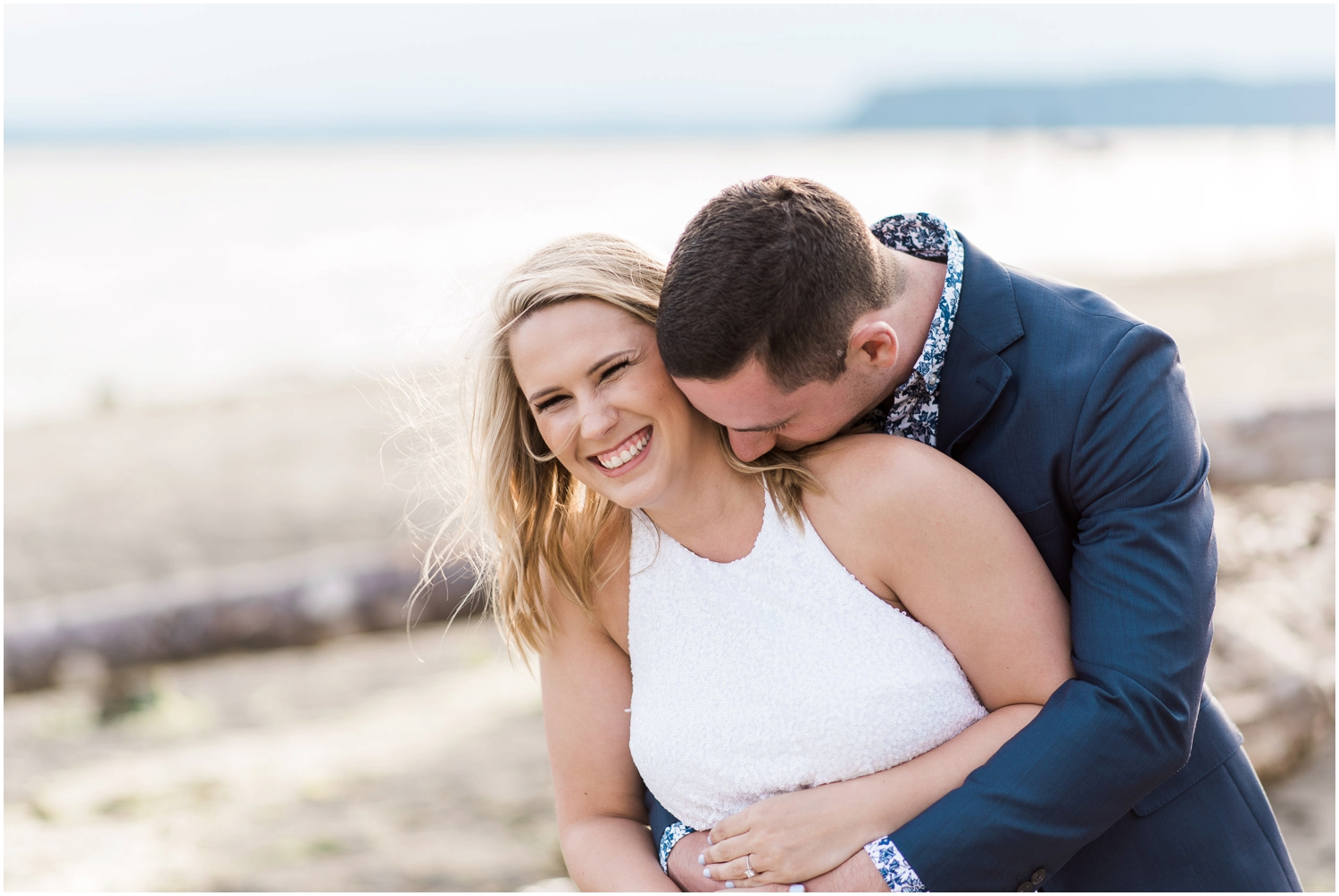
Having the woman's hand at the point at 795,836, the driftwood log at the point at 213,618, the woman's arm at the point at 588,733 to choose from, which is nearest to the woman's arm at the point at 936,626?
the woman's hand at the point at 795,836

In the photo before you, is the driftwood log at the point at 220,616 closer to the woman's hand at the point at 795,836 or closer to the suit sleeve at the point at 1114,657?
the woman's hand at the point at 795,836

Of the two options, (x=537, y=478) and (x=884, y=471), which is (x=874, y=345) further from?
(x=537, y=478)

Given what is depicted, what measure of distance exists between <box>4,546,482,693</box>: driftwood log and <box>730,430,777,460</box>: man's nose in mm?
2915

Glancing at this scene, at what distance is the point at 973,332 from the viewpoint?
206 cm

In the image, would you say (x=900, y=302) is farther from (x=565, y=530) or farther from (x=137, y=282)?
(x=137, y=282)

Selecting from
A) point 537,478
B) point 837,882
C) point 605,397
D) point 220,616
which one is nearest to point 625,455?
point 605,397

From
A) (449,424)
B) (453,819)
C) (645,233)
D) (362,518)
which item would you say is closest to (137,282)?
(645,233)

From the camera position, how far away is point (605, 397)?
7.01ft

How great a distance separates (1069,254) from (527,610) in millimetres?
22008

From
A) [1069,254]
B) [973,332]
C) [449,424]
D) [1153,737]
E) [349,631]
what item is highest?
[973,332]

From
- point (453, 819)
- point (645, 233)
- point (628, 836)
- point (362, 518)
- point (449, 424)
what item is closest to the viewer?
point (628, 836)

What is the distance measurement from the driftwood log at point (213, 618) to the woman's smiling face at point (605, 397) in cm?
283

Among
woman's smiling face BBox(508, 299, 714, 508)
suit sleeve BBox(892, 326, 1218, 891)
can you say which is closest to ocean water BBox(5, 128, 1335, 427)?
woman's smiling face BBox(508, 299, 714, 508)

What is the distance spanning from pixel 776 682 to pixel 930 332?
0.72 metres
